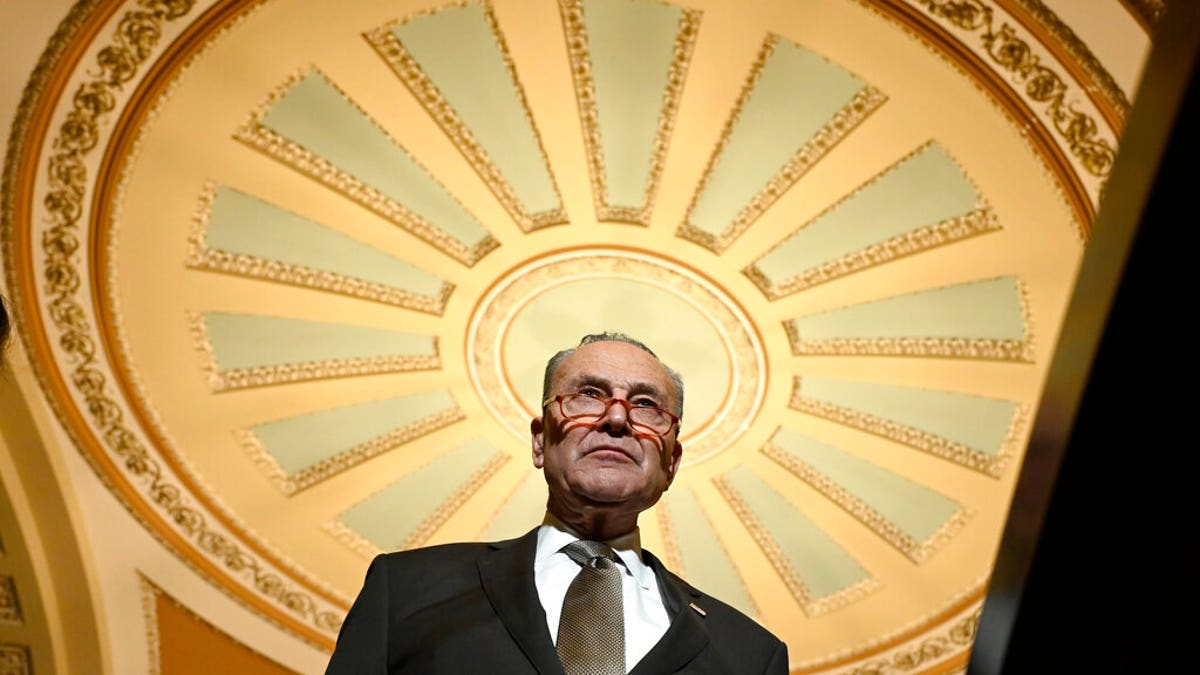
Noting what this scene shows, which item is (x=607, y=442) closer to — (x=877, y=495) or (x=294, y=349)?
(x=294, y=349)

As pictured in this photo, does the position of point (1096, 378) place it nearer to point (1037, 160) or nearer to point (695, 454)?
point (1037, 160)

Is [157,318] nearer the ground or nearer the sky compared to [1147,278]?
nearer the ground

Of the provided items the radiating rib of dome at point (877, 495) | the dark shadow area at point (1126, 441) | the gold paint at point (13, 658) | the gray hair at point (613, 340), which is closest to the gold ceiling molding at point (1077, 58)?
the gray hair at point (613, 340)

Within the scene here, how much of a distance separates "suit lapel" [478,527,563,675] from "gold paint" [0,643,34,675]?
18.6 feet

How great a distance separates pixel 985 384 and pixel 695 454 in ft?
6.20

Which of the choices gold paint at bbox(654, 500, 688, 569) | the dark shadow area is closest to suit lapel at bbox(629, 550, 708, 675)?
the dark shadow area

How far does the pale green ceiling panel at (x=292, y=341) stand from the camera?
18.3 feet

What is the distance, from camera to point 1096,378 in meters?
0.55

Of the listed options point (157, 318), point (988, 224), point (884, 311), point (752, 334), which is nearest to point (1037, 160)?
point (988, 224)

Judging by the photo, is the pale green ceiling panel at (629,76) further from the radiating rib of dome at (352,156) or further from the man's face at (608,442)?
the man's face at (608,442)

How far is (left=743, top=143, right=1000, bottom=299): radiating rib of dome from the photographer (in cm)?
469

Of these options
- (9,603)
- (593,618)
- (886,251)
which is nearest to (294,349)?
(9,603)

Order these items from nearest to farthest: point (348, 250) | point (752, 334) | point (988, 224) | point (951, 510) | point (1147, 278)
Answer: point (1147, 278) < point (988, 224) < point (348, 250) < point (752, 334) < point (951, 510)

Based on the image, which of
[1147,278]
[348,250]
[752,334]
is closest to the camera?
[1147,278]
